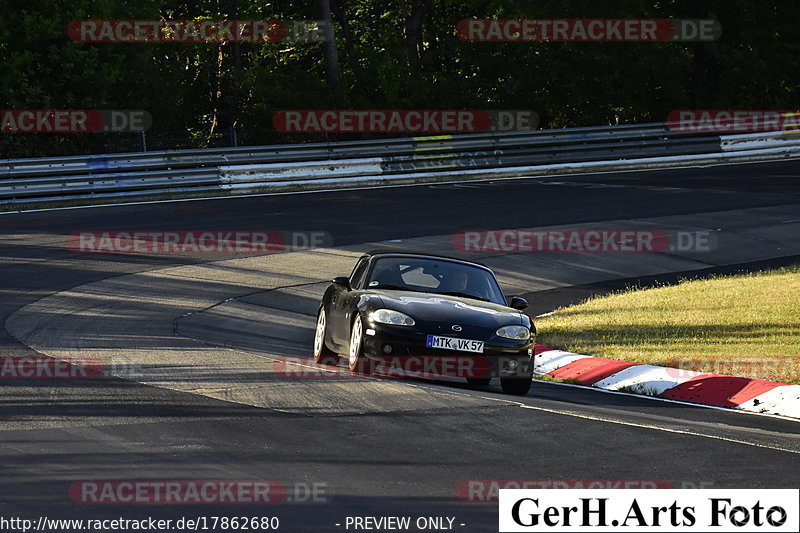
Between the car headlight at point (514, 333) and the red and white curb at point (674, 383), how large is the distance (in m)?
1.34

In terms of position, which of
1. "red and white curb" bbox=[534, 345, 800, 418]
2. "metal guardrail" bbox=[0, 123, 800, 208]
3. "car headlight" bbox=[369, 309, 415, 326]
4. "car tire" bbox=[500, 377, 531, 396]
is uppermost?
"metal guardrail" bbox=[0, 123, 800, 208]

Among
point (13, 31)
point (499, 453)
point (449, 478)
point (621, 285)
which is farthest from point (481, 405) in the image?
point (13, 31)

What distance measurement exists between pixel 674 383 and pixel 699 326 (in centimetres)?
398

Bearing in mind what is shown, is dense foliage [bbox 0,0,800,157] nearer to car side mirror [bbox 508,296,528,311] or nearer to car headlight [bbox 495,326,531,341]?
car side mirror [bbox 508,296,528,311]

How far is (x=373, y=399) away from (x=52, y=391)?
261 cm

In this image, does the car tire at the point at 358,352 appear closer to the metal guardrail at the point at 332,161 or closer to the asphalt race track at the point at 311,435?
the asphalt race track at the point at 311,435

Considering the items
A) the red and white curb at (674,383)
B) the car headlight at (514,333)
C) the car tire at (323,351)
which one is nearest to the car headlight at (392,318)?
the car headlight at (514,333)

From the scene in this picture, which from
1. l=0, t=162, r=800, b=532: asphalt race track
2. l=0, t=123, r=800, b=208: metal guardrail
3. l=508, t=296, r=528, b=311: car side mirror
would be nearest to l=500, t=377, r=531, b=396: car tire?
l=0, t=162, r=800, b=532: asphalt race track

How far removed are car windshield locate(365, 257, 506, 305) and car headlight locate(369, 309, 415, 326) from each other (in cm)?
112

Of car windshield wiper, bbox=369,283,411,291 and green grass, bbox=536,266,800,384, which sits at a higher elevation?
car windshield wiper, bbox=369,283,411,291

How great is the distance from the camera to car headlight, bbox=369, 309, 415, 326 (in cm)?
1113

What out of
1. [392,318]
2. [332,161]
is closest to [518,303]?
[392,318]

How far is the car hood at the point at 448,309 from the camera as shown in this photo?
1124cm

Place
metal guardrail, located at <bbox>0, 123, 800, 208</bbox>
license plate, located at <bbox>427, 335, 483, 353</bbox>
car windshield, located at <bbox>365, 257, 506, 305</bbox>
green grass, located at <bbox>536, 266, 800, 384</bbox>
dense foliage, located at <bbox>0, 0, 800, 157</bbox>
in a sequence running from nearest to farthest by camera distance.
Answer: license plate, located at <bbox>427, 335, 483, 353</bbox>, car windshield, located at <bbox>365, 257, 506, 305</bbox>, green grass, located at <bbox>536, 266, 800, 384</bbox>, metal guardrail, located at <bbox>0, 123, 800, 208</bbox>, dense foliage, located at <bbox>0, 0, 800, 157</bbox>
